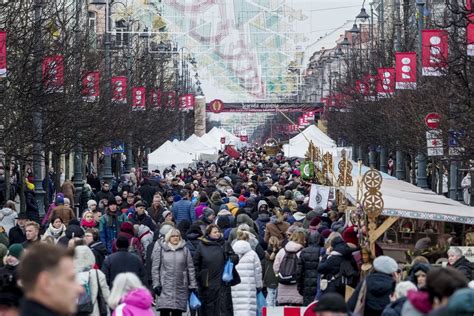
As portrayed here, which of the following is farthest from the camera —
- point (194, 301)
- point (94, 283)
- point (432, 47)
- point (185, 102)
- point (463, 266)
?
point (185, 102)

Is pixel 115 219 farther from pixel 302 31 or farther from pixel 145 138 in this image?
pixel 302 31

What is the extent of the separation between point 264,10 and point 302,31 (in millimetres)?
8007

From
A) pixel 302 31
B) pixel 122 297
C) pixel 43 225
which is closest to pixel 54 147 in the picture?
pixel 43 225

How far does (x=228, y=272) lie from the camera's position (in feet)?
53.3

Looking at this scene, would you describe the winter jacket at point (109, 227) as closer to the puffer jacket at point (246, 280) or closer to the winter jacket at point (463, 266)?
the puffer jacket at point (246, 280)

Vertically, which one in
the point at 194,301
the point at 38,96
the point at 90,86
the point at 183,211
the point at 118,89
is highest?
the point at 118,89

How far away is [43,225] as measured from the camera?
26703 millimetres

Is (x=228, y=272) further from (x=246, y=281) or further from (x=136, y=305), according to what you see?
(x=136, y=305)

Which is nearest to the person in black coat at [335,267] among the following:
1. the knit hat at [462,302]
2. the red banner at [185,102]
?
the knit hat at [462,302]

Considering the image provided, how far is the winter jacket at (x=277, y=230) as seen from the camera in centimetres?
1991

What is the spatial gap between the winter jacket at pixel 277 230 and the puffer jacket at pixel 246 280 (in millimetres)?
3084

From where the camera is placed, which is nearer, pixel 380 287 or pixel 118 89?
pixel 380 287

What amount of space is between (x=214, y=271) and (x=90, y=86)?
19.4 m

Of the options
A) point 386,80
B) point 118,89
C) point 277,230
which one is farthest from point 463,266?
point 118,89
